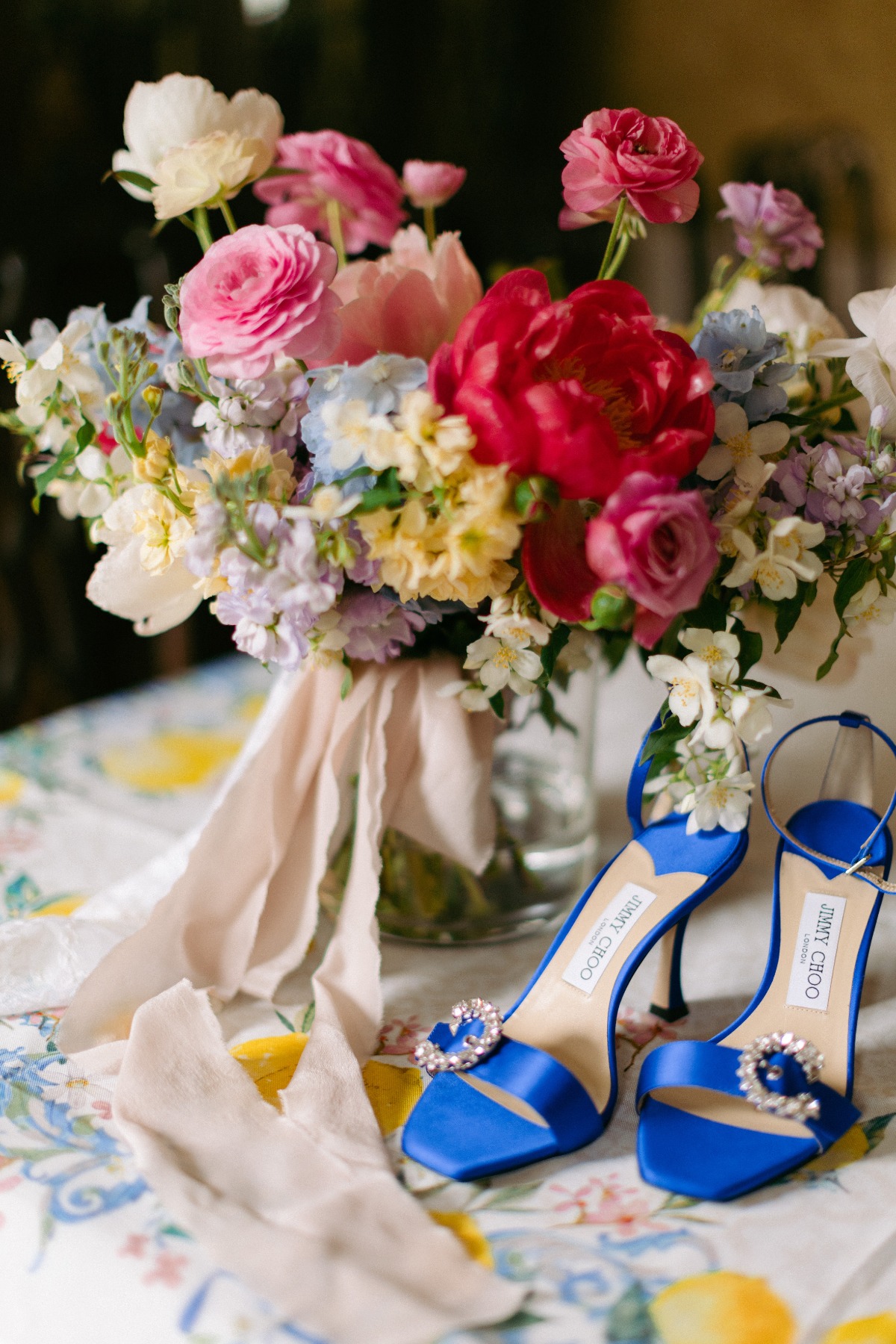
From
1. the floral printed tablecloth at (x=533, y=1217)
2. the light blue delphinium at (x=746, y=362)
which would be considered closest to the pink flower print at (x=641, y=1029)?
the floral printed tablecloth at (x=533, y=1217)

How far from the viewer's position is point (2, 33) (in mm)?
1699

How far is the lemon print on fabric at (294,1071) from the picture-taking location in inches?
28.1

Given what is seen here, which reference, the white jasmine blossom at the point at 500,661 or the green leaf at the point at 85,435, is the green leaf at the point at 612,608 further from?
the green leaf at the point at 85,435

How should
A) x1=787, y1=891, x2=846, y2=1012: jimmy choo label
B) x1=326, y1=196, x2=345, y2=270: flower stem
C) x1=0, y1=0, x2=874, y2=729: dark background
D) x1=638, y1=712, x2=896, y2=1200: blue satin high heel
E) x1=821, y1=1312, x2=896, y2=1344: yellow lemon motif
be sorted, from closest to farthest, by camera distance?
x1=821, y1=1312, x2=896, y2=1344: yellow lemon motif < x1=638, y1=712, x2=896, y2=1200: blue satin high heel < x1=787, y1=891, x2=846, y2=1012: jimmy choo label < x1=326, y1=196, x2=345, y2=270: flower stem < x1=0, y1=0, x2=874, y2=729: dark background

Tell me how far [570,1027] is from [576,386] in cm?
43

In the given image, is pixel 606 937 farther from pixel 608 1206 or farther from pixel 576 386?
pixel 576 386

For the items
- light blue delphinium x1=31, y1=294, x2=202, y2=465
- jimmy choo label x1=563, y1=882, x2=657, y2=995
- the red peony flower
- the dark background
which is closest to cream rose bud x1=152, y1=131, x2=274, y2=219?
light blue delphinium x1=31, y1=294, x2=202, y2=465

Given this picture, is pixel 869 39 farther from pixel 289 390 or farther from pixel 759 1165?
pixel 759 1165

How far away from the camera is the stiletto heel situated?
81cm

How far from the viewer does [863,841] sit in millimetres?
820

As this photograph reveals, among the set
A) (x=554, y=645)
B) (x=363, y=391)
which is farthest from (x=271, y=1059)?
(x=363, y=391)

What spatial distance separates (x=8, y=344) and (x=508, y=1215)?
659 mm

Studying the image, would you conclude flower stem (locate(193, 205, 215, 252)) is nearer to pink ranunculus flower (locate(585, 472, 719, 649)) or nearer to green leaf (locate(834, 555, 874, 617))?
pink ranunculus flower (locate(585, 472, 719, 649))

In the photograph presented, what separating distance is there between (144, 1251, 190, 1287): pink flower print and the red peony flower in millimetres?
471
